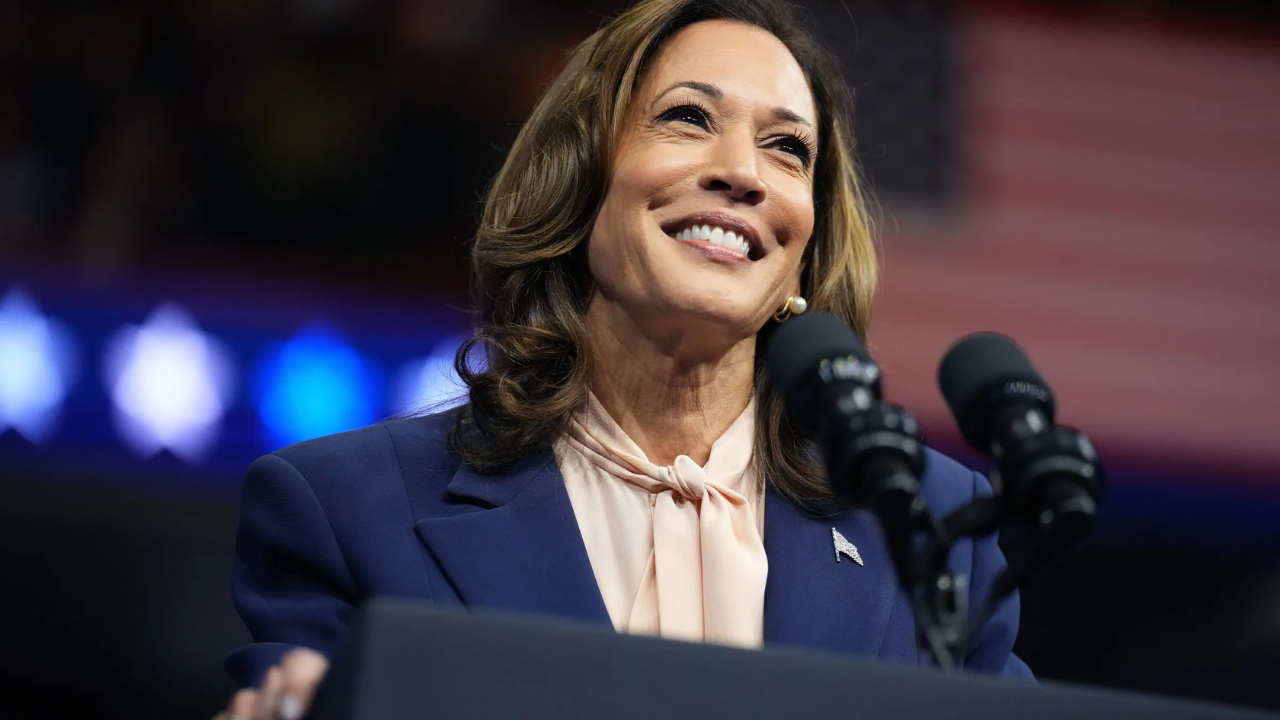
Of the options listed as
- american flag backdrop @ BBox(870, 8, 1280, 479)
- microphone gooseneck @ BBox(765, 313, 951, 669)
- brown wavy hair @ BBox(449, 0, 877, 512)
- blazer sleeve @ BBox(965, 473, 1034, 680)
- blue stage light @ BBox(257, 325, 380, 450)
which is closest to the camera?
microphone gooseneck @ BBox(765, 313, 951, 669)

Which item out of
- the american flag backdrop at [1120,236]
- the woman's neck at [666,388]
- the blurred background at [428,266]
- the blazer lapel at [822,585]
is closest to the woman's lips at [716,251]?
the woman's neck at [666,388]

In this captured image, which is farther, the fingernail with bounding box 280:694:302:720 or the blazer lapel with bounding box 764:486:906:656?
the blazer lapel with bounding box 764:486:906:656

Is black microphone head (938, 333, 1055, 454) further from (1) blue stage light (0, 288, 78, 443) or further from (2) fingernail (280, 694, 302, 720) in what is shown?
(1) blue stage light (0, 288, 78, 443)

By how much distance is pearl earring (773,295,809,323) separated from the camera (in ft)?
7.36

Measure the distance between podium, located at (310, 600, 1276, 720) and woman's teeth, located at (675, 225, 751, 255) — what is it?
3.36ft

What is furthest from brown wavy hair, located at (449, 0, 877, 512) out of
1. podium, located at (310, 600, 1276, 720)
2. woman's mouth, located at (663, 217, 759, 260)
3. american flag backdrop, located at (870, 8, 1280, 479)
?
american flag backdrop, located at (870, 8, 1280, 479)

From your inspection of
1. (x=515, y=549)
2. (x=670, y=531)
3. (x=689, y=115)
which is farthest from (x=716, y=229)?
(x=515, y=549)

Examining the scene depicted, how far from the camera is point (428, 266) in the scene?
13.4 feet

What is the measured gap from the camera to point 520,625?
109 centimetres

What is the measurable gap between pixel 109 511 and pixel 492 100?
5.40 ft

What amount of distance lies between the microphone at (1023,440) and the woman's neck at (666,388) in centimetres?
77

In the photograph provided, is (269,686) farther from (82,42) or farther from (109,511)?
(82,42)

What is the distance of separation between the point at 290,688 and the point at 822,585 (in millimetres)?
856

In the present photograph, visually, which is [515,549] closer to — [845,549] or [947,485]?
[845,549]
